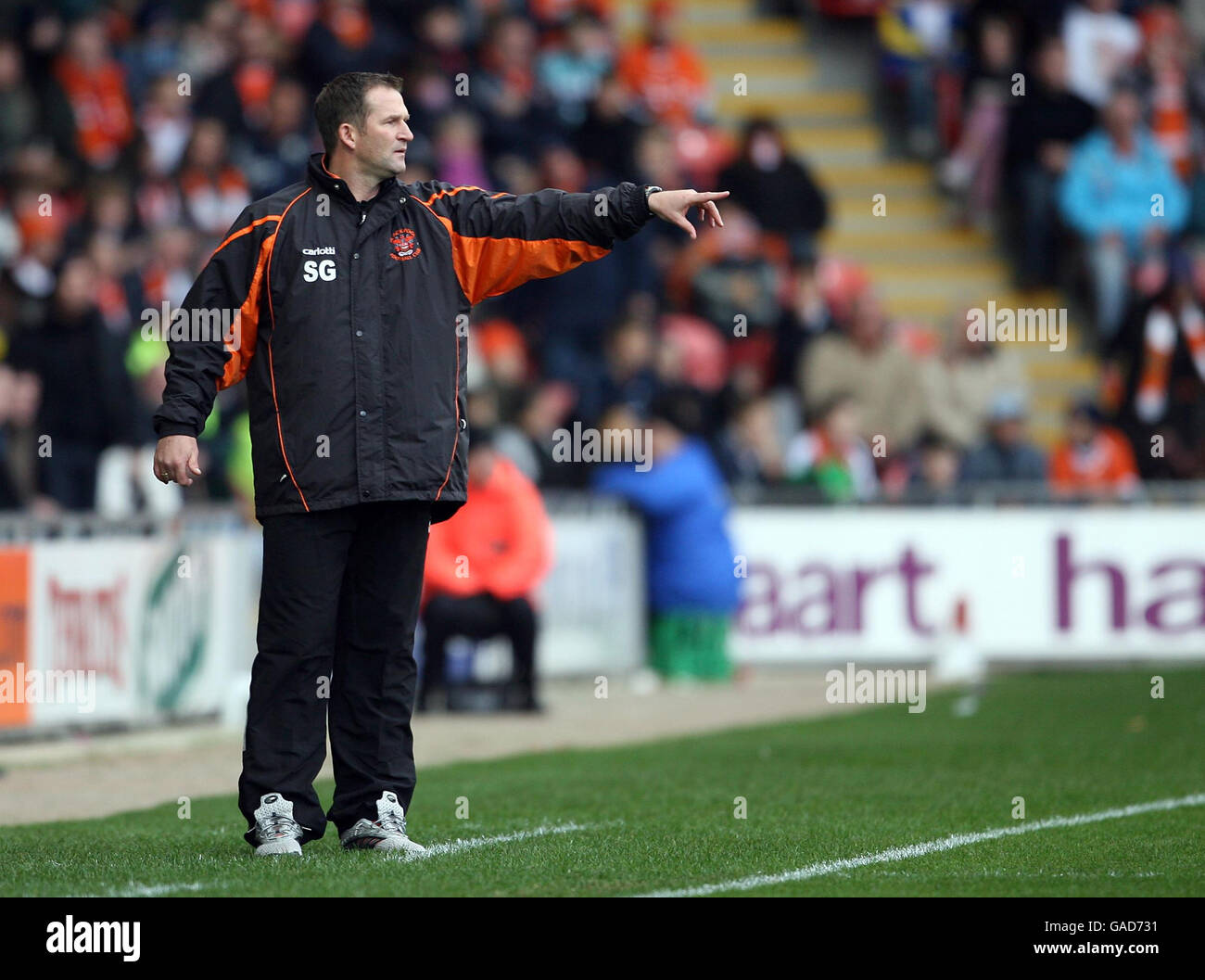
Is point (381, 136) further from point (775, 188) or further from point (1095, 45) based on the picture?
point (1095, 45)

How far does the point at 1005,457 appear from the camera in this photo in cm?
1853

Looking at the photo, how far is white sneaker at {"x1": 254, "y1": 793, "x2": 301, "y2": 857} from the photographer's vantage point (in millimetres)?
7660

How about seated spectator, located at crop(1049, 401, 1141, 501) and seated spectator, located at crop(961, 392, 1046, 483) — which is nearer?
seated spectator, located at crop(961, 392, 1046, 483)

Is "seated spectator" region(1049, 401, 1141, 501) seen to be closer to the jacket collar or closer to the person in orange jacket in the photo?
the person in orange jacket

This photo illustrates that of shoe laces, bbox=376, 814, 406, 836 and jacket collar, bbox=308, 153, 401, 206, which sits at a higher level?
jacket collar, bbox=308, 153, 401, 206

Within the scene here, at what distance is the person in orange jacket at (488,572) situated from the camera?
1493 centimetres

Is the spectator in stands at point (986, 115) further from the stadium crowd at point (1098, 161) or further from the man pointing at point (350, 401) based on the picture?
the man pointing at point (350, 401)

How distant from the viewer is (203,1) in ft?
70.7

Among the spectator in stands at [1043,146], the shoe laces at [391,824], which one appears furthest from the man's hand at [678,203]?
the spectator in stands at [1043,146]

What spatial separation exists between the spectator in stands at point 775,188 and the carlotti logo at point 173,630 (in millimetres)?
8519

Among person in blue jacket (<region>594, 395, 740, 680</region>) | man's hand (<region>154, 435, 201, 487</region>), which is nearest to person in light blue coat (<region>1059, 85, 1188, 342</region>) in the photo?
person in blue jacket (<region>594, 395, 740, 680</region>)

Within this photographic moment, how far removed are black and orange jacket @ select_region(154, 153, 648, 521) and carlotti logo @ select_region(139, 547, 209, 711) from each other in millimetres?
5820
